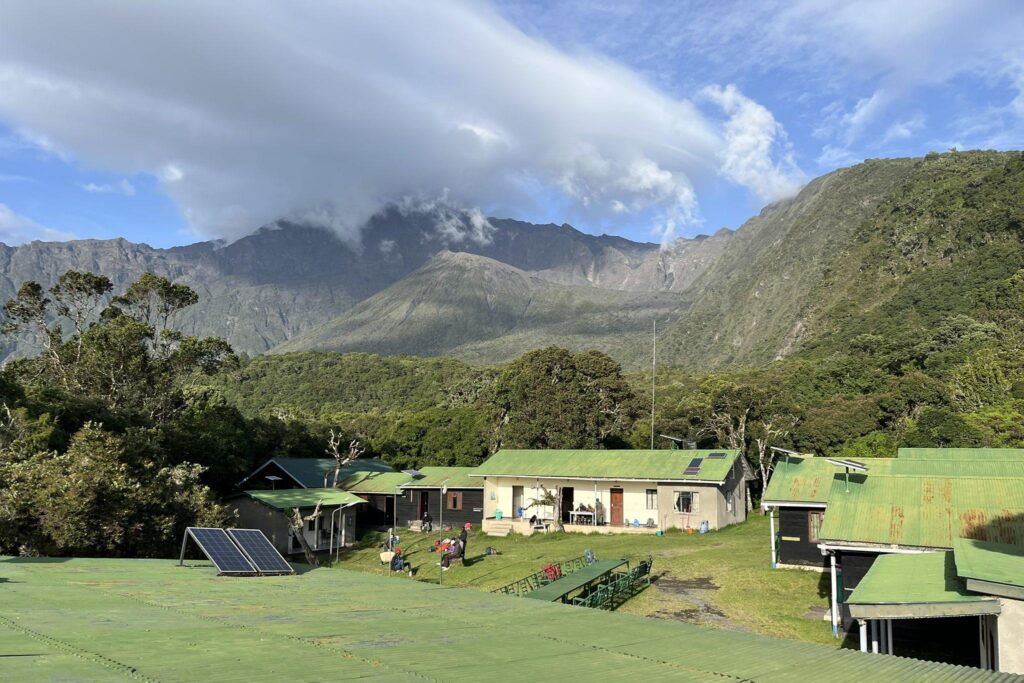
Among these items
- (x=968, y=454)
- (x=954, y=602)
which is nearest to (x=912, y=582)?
(x=954, y=602)

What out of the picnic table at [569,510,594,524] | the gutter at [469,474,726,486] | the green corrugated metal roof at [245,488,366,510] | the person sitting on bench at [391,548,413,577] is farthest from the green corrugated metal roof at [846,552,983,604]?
the green corrugated metal roof at [245,488,366,510]

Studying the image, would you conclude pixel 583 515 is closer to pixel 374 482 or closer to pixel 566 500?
pixel 566 500

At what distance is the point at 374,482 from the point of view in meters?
45.6

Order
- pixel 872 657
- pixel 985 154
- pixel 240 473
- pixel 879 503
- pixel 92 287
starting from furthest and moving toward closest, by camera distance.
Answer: pixel 985 154
pixel 92 287
pixel 240 473
pixel 879 503
pixel 872 657

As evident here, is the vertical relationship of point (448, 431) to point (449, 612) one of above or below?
above

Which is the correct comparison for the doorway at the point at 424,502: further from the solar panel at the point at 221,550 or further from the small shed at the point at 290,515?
the solar panel at the point at 221,550

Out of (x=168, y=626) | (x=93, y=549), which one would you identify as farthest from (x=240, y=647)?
(x=93, y=549)

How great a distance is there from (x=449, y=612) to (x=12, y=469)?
63.2 feet

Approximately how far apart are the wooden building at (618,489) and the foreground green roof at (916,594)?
63.4 ft

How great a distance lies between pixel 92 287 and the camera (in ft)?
163

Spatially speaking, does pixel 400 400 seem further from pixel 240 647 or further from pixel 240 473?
pixel 240 647

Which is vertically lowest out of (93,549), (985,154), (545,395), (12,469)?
(93,549)

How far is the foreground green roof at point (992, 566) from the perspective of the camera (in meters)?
11.7

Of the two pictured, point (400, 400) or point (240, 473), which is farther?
point (400, 400)
